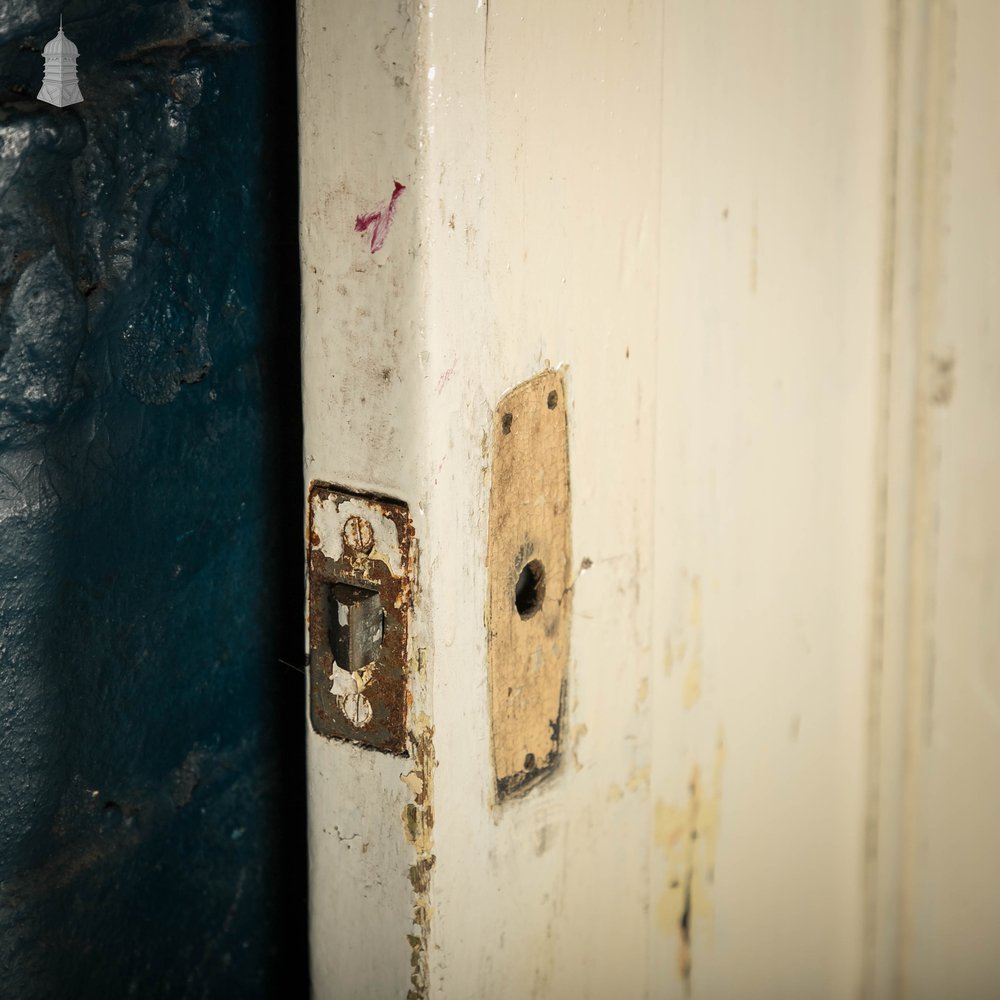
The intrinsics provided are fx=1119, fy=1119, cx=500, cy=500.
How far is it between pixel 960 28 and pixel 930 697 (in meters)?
0.62

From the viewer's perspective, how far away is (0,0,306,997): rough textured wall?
2.23 ft

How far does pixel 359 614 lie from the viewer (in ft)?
2.17

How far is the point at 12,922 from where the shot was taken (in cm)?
70

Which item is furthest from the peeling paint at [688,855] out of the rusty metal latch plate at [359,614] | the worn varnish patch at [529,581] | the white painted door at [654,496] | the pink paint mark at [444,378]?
the pink paint mark at [444,378]

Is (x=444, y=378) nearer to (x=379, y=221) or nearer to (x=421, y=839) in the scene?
(x=379, y=221)

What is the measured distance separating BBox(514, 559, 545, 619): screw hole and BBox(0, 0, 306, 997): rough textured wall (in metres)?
0.18

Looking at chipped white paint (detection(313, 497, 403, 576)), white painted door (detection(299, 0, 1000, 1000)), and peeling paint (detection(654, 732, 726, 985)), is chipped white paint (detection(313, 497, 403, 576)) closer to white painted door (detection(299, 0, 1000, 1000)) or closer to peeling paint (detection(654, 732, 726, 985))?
white painted door (detection(299, 0, 1000, 1000))

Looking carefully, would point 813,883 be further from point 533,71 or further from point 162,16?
point 162,16

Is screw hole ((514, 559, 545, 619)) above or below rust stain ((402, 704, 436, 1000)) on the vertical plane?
above

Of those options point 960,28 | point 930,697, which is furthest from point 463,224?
point 930,697

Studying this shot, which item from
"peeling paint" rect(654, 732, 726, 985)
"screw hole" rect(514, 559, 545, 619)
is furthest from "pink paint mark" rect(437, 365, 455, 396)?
"peeling paint" rect(654, 732, 726, 985)

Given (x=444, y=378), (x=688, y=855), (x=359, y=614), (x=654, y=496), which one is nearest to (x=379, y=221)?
(x=444, y=378)

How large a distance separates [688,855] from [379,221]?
61 centimetres

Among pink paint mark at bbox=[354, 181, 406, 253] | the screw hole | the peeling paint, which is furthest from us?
the peeling paint
